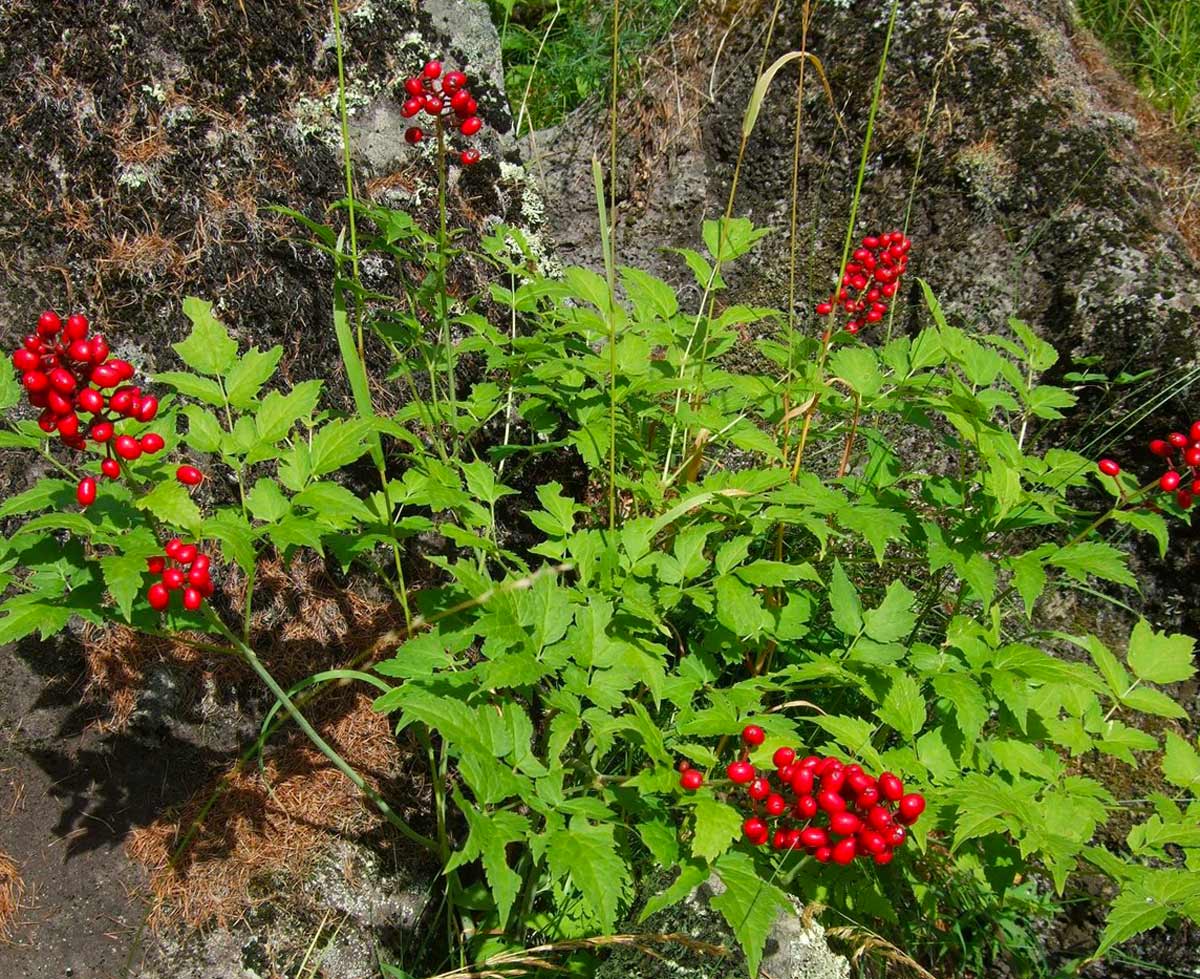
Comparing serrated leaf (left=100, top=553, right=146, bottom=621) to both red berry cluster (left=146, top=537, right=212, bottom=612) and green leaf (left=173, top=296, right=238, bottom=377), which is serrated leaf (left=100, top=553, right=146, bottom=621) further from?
green leaf (left=173, top=296, right=238, bottom=377)

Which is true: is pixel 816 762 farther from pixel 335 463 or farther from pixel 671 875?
pixel 335 463

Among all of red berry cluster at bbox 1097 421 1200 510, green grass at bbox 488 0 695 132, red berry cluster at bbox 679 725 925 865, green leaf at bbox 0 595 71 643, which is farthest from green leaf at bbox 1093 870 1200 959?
green grass at bbox 488 0 695 132

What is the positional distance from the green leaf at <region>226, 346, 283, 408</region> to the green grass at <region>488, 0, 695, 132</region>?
2.45 m

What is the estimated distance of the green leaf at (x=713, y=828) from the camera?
71.2 inches

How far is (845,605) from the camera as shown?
2.16 metres

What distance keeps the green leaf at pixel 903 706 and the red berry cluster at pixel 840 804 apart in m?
0.20

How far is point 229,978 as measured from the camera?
273 centimetres

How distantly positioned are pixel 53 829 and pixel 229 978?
70 centimetres

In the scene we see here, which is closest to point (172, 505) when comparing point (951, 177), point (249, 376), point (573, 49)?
point (249, 376)

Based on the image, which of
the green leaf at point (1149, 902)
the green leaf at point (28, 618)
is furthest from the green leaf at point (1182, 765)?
the green leaf at point (28, 618)

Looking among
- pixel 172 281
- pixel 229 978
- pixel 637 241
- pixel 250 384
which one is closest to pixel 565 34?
pixel 637 241

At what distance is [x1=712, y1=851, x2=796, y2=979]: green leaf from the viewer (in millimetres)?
1728

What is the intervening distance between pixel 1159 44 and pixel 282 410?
4703 millimetres

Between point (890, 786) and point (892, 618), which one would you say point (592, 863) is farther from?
point (892, 618)
